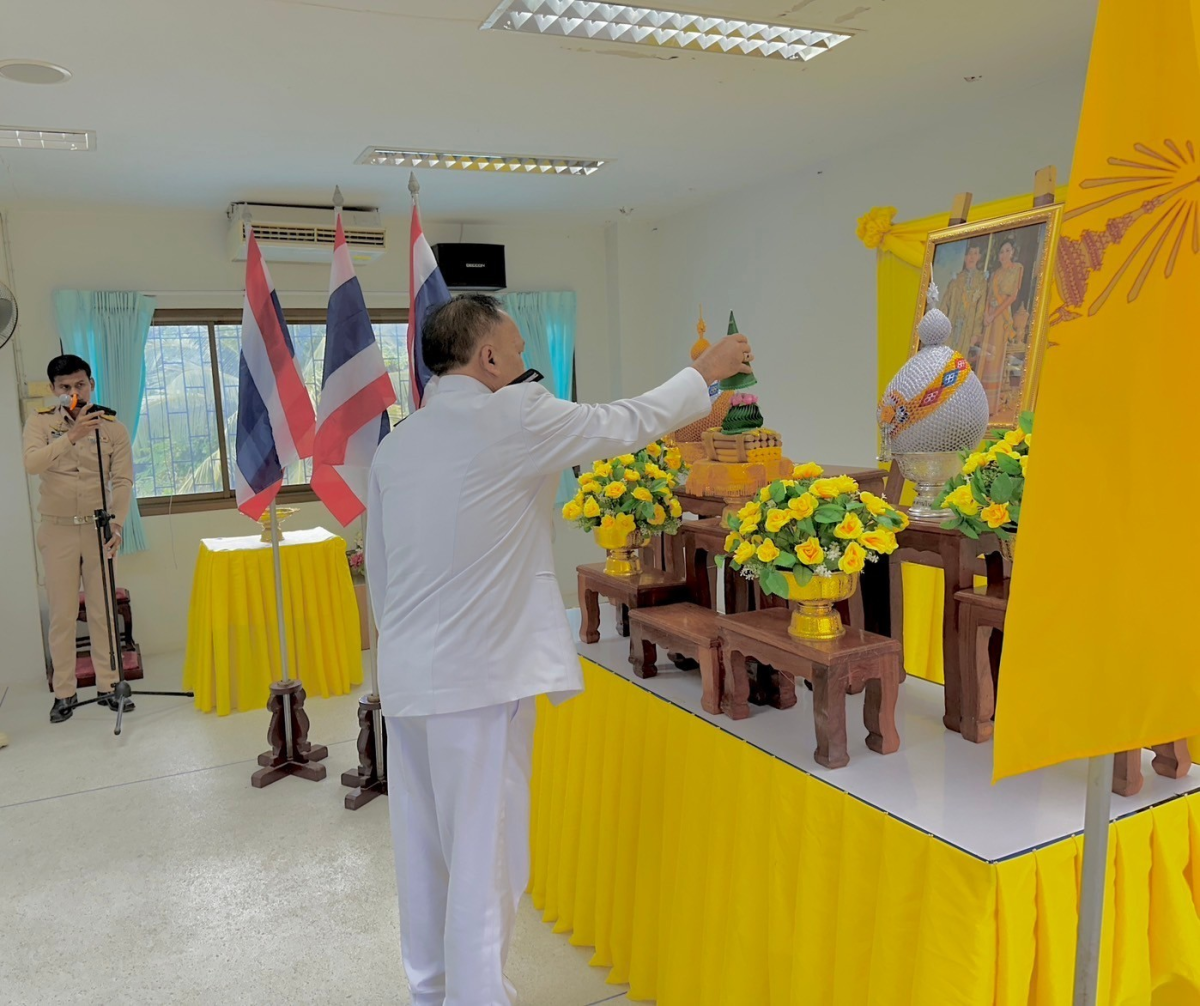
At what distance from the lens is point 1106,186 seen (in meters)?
0.94

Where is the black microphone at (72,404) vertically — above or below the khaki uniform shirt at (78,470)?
above

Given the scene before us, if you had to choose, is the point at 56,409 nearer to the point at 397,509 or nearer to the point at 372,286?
the point at 372,286

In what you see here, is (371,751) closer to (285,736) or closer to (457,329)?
(285,736)

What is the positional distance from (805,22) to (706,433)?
5.47ft

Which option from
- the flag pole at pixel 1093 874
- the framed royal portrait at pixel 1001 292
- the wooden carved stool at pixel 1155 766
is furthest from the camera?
the framed royal portrait at pixel 1001 292

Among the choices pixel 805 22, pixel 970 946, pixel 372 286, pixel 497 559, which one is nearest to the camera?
pixel 970 946

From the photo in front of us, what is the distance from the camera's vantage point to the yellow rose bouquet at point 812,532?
178cm

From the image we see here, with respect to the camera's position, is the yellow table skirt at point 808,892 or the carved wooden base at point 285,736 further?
the carved wooden base at point 285,736

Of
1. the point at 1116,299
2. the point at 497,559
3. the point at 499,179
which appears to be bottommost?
the point at 497,559

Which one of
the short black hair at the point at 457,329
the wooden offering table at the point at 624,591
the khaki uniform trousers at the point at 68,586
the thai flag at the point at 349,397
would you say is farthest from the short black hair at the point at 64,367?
the short black hair at the point at 457,329

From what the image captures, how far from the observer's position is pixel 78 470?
467 centimetres

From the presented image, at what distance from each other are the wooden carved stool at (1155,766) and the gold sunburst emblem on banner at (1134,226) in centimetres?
97

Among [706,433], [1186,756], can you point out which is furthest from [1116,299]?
[706,433]

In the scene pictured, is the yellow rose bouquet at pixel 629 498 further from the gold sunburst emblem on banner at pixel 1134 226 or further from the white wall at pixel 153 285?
the white wall at pixel 153 285
